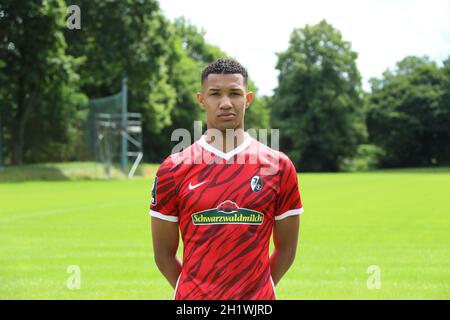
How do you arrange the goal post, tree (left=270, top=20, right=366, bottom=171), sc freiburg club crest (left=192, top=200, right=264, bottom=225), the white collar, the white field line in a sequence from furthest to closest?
tree (left=270, top=20, right=366, bottom=171)
the goal post
the white field line
the white collar
sc freiburg club crest (left=192, top=200, right=264, bottom=225)

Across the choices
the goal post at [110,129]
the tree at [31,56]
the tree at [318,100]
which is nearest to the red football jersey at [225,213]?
the tree at [31,56]

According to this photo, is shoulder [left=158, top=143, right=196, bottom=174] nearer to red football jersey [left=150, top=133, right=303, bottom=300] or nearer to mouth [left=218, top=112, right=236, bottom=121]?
red football jersey [left=150, top=133, right=303, bottom=300]

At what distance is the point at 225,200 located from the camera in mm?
3285

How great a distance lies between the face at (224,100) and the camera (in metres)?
3.41

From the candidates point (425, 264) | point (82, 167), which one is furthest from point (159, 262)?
point (82, 167)

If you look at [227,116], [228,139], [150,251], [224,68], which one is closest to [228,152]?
[228,139]

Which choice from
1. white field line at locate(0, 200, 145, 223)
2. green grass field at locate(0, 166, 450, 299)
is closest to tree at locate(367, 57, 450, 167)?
green grass field at locate(0, 166, 450, 299)

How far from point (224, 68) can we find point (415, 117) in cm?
7605

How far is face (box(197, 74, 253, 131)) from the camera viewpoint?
11.2 feet

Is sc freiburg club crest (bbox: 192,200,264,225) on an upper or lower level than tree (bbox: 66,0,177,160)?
lower

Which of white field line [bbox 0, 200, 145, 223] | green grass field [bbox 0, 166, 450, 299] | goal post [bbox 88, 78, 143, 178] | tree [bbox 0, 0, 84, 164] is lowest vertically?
white field line [bbox 0, 200, 145, 223]

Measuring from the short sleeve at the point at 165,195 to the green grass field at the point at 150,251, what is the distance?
575cm

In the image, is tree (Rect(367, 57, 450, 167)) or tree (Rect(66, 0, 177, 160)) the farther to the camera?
tree (Rect(367, 57, 450, 167))

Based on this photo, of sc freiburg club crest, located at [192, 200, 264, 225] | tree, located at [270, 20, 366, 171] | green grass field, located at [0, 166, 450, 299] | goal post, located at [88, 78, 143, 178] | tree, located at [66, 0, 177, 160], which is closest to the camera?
sc freiburg club crest, located at [192, 200, 264, 225]
